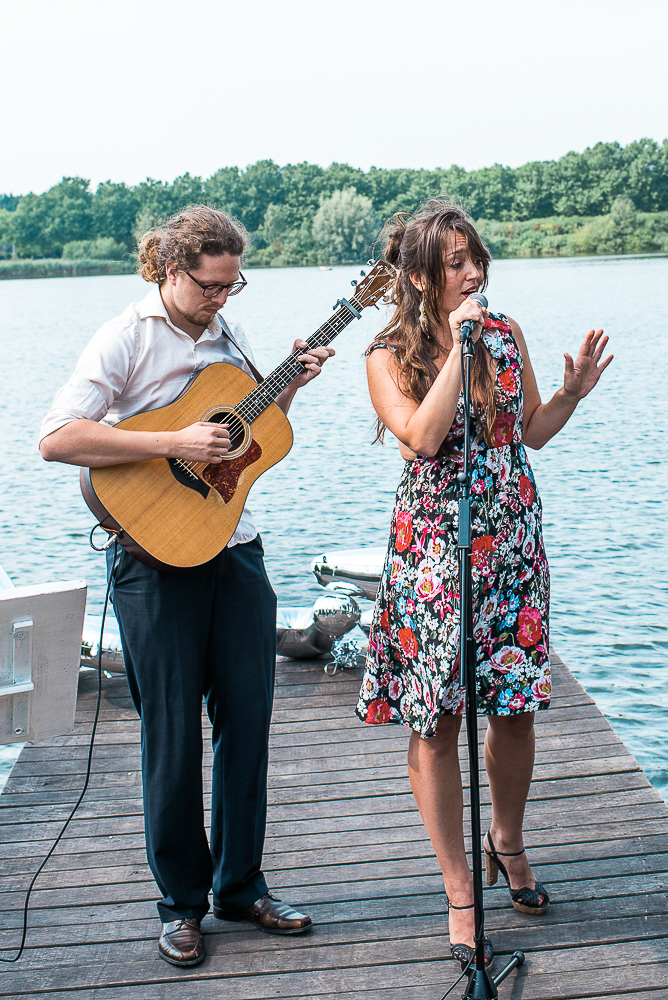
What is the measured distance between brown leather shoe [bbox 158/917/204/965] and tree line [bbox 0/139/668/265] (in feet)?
180

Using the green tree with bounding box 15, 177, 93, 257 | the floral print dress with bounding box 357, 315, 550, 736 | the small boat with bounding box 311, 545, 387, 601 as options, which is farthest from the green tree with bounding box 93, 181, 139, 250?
the floral print dress with bounding box 357, 315, 550, 736

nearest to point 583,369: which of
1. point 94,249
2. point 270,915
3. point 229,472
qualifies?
point 229,472

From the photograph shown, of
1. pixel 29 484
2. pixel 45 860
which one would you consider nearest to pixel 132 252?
pixel 45 860

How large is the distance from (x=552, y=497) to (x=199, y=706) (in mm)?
9279

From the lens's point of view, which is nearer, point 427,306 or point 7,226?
point 427,306

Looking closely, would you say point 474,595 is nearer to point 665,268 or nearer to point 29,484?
point 29,484

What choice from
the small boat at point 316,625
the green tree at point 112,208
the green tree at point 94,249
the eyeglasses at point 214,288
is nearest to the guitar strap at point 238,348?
the eyeglasses at point 214,288

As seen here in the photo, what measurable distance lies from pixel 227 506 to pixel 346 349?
24.2 m

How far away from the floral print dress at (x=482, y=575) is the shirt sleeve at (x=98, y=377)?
0.72 m

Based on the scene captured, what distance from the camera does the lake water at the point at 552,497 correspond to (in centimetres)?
645

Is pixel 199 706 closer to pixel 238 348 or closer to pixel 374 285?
pixel 238 348

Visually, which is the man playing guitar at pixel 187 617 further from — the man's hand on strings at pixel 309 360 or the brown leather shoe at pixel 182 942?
the man's hand on strings at pixel 309 360

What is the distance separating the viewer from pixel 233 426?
2379 mm

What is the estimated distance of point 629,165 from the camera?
62031mm
